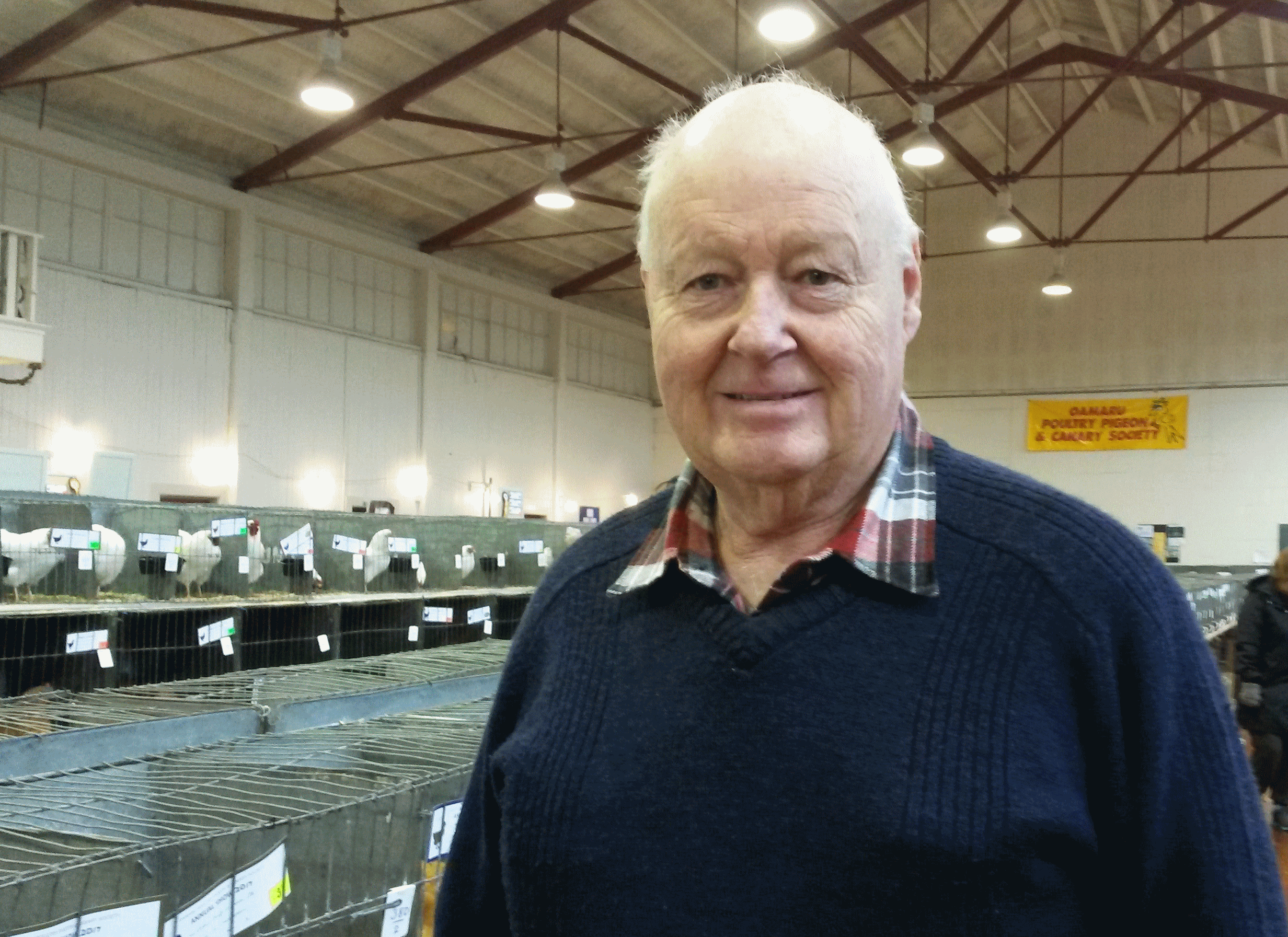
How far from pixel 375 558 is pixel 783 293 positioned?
7.61 meters

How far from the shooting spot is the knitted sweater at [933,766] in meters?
0.94

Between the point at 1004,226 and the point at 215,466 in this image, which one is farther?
the point at 215,466

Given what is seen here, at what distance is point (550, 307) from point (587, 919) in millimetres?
18634

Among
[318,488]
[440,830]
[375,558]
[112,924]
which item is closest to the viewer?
[112,924]

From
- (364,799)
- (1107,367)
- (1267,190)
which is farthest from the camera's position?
(1107,367)

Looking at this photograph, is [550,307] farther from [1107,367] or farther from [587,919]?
[587,919]

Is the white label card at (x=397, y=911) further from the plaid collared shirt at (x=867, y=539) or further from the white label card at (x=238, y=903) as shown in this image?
the plaid collared shirt at (x=867, y=539)

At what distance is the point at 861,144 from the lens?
1075 mm

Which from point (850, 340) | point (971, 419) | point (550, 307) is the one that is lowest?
point (850, 340)

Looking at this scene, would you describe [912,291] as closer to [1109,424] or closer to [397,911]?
[397,911]

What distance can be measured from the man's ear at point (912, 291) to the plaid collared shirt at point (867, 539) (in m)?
0.08

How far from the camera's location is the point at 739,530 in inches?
46.3

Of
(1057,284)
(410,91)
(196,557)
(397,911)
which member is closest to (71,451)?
(410,91)

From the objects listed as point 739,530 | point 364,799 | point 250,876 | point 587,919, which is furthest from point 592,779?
point 364,799
